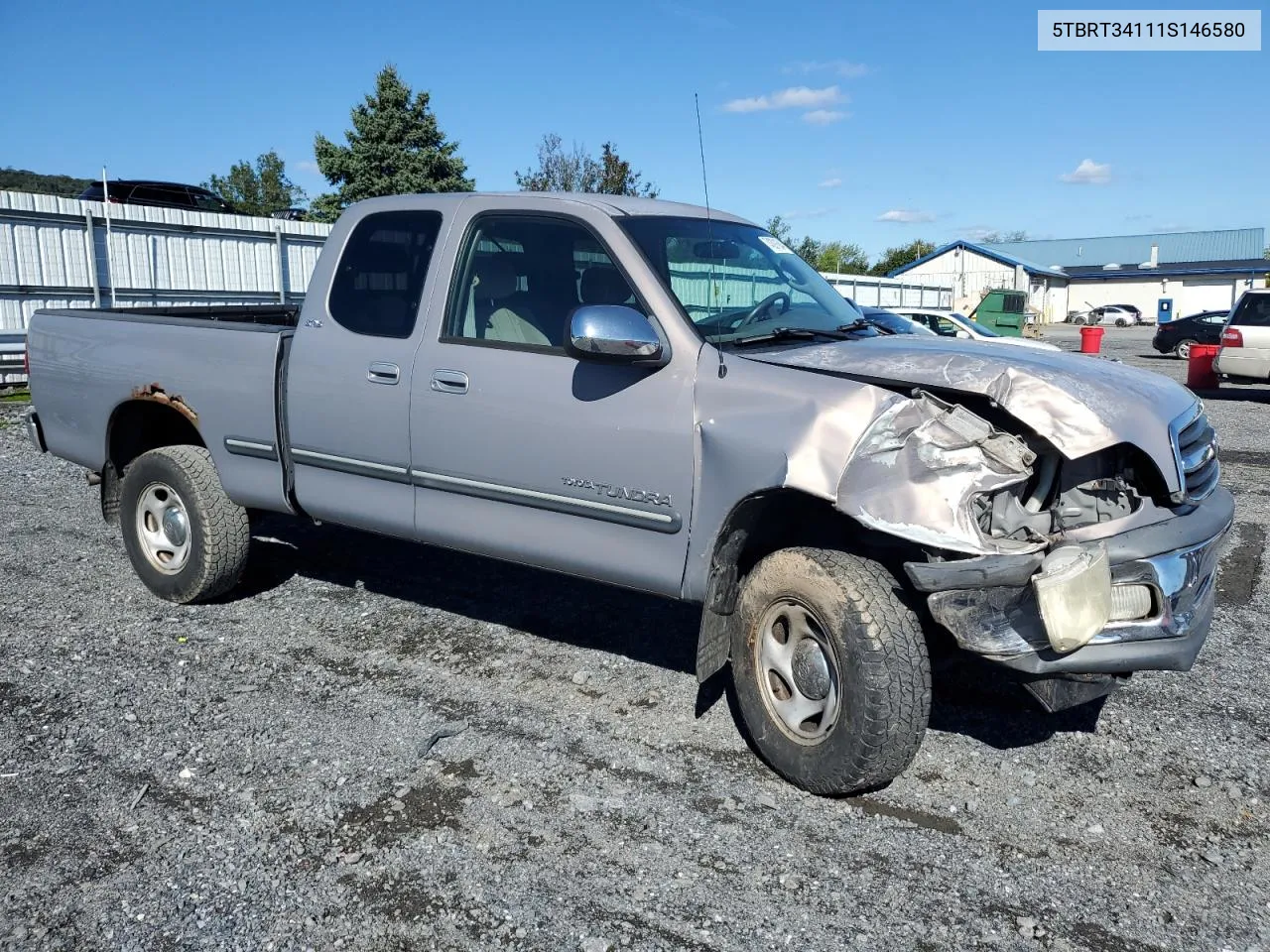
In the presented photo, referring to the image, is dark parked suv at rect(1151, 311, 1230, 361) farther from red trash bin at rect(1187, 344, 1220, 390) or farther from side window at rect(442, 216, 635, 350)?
side window at rect(442, 216, 635, 350)

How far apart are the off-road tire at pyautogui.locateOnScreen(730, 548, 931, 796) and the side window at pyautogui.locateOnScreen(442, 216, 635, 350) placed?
4.44 feet

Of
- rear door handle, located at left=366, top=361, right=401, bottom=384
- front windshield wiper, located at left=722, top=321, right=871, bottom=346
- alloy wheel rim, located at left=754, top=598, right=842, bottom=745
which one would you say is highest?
front windshield wiper, located at left=722, top=321, right=871, bottom=346

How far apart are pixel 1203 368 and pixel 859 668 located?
1789 centimetres

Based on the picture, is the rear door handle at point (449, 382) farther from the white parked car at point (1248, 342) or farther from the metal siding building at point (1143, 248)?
the metal siding building at point (1143, 248)

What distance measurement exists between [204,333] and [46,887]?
114 inches

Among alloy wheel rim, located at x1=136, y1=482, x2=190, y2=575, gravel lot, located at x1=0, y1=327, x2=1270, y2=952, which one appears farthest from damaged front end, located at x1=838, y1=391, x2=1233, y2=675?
alloy wheel rim, located at x1=136, y1=482, x2=190, y2=575

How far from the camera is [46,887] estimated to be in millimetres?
3047

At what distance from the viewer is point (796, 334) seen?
423 centimetres

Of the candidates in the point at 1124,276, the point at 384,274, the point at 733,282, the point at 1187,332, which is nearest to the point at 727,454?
the point at 733,282

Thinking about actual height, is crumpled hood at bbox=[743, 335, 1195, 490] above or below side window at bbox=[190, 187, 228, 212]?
below

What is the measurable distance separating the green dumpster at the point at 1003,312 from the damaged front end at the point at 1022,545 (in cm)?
2791

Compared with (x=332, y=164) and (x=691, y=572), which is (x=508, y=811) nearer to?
(x=691, y=572)

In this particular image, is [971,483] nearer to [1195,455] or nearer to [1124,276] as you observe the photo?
[1195,455]

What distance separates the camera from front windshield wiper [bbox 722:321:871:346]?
4.04 meters
